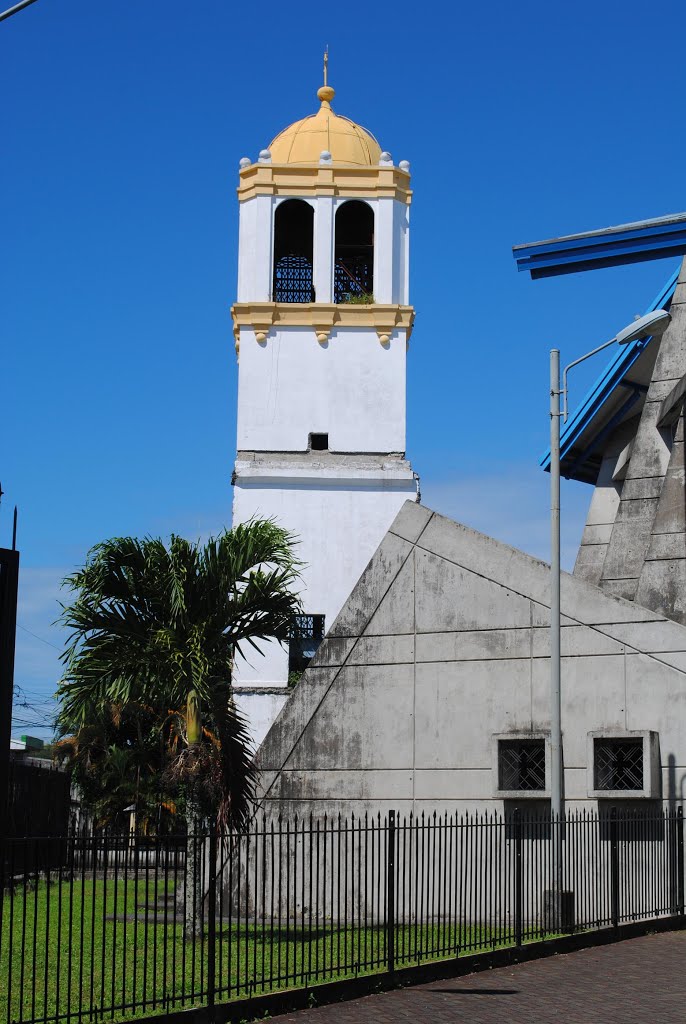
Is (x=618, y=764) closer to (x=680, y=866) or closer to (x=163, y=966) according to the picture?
(x=680, y=866)

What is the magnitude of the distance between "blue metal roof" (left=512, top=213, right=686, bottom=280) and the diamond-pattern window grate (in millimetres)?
10349

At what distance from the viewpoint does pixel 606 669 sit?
2153 centimetres

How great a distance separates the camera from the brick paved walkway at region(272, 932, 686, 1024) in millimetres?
12414

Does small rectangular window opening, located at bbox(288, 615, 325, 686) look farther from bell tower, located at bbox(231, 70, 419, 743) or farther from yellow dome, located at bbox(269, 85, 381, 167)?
yellow dome, located at bbox(269, 85, 381, 167)

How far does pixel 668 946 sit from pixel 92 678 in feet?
28.3

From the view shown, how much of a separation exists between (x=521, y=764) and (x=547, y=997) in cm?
863

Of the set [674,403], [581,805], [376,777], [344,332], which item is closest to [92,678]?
[376,777]

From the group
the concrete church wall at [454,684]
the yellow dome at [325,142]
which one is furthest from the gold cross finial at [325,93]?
the concrete church wall at [454,684]

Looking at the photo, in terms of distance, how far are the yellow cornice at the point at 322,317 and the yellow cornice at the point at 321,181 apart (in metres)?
4.13

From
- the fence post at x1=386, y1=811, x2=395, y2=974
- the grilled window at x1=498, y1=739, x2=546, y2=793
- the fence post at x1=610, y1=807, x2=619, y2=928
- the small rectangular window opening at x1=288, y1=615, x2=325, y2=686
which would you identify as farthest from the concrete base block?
the small rectangular window opening at x1=288, y1=615, x2=325, y2=686

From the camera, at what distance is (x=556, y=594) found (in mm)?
19438

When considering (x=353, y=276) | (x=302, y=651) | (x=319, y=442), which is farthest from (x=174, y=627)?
(x=353, y=276)

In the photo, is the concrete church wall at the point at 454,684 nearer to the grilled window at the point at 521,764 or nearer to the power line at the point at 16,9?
the grilled window at the point at 521,764

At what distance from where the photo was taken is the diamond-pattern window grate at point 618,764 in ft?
69.4
